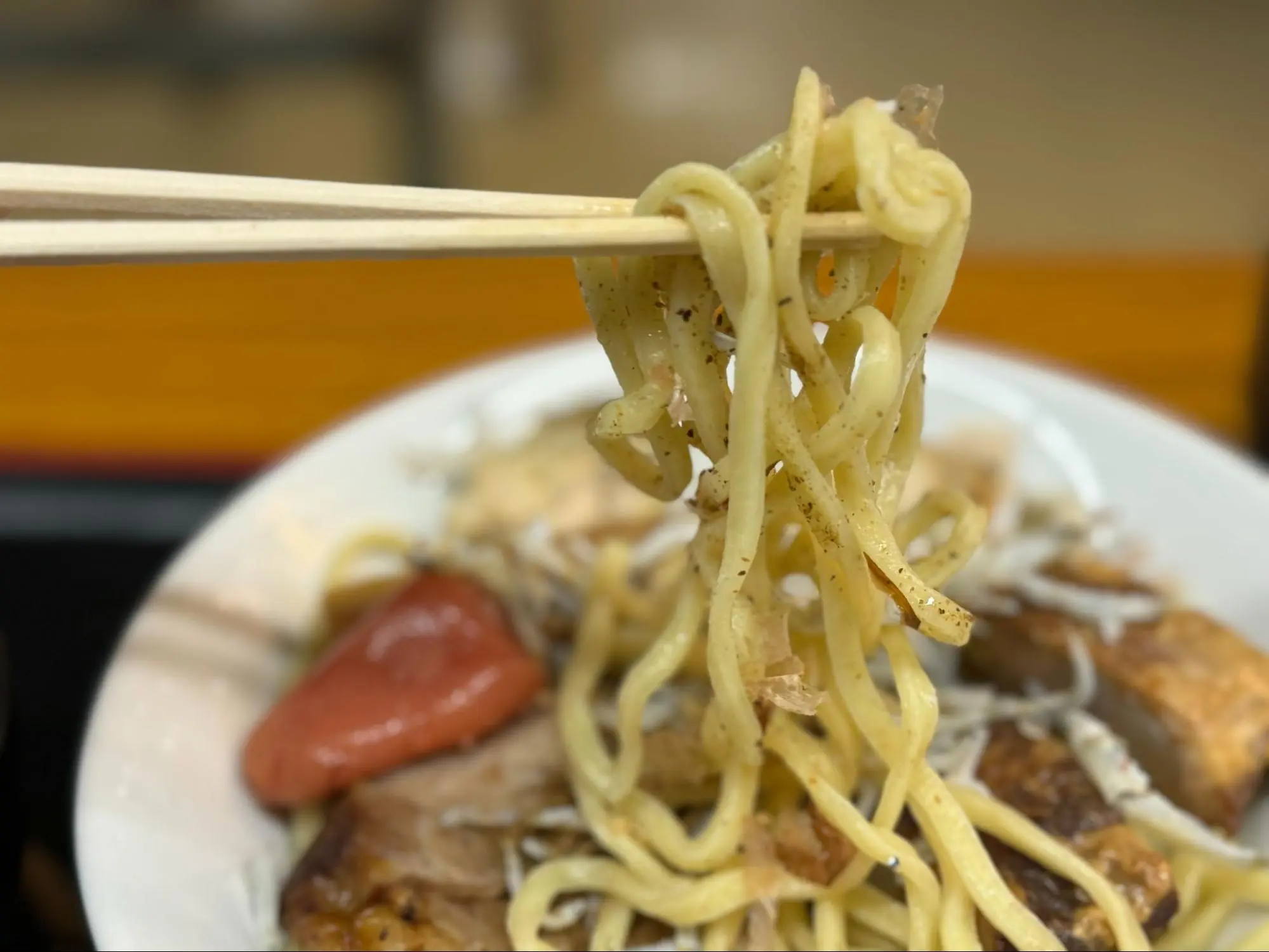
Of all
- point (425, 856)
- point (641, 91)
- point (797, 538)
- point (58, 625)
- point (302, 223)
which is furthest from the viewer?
point (641, 91)

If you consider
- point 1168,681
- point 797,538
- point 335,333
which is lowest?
point 1168,681

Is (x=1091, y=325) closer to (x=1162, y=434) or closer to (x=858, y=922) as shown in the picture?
(x=1162, y=434)

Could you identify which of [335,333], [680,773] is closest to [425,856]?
[680,773]

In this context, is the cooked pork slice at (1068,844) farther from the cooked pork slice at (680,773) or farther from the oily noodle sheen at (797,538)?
the cooked pork slice at (680,773)

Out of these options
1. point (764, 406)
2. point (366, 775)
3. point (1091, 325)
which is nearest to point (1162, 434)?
point (1091, 325)

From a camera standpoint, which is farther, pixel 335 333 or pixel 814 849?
pixel 335 333

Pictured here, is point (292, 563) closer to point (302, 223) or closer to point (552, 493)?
point (552, 493)

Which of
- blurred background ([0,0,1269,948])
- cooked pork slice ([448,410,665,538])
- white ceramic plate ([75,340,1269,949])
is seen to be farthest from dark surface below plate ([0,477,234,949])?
blurred background ([0,0,1269,948])
